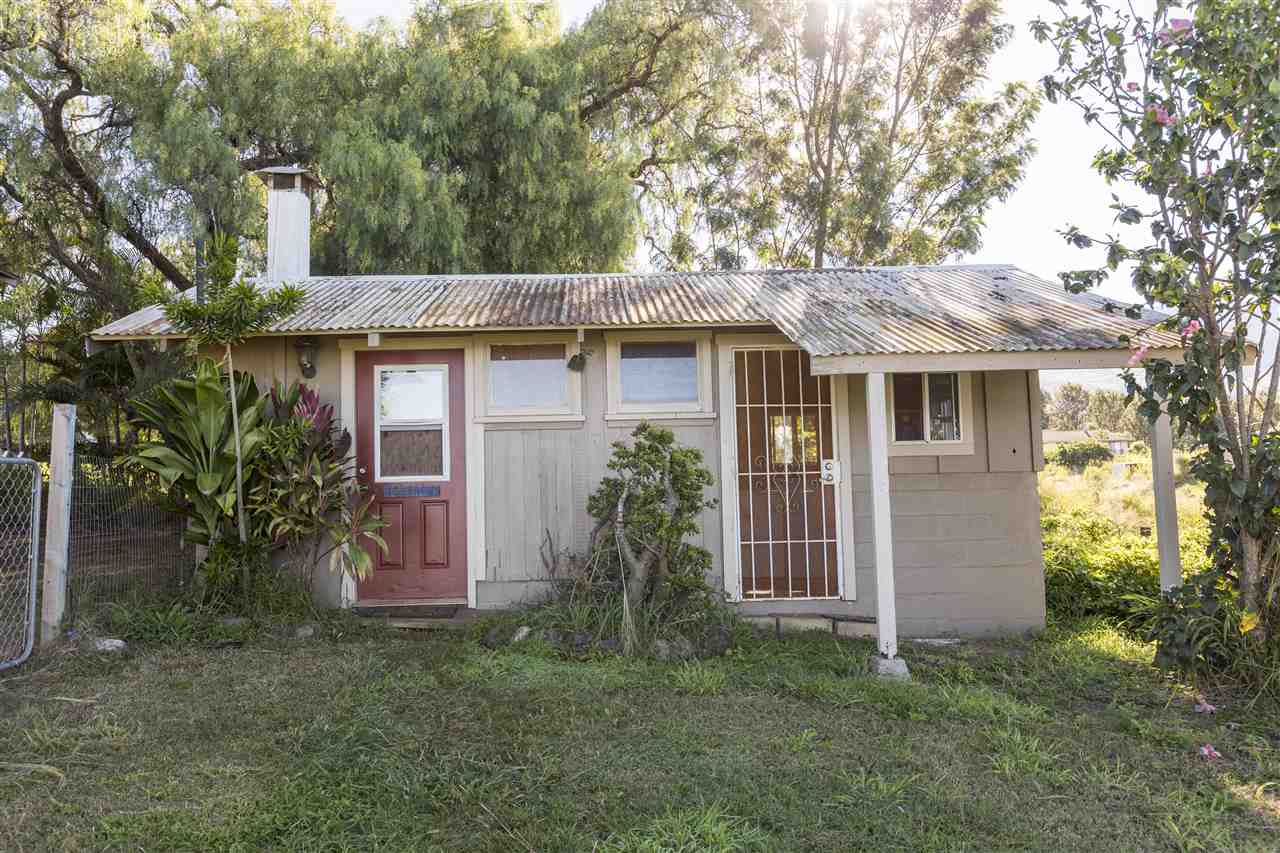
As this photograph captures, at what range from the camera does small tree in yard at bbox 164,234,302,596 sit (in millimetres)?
5715

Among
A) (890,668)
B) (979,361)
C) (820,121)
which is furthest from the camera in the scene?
(820,121)

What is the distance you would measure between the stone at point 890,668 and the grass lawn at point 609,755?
11cm

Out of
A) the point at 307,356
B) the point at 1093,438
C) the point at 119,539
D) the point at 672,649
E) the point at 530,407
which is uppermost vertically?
the point at 307,356

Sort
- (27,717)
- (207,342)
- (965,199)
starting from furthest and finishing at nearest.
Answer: (965,199)
(207,342)
(27,717)

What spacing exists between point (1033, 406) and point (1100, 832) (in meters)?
4.13

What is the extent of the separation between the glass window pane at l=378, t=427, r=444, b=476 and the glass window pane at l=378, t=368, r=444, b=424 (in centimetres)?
11

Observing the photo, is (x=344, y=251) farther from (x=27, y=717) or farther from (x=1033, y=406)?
(x=1033, y=406)

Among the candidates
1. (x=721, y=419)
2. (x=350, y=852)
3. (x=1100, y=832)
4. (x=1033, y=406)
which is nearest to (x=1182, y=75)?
(x=1033, y=406)

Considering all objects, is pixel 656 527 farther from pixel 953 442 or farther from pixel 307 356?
pixel 307 356

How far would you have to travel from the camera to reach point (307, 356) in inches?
258

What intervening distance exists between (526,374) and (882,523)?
10.4 feet

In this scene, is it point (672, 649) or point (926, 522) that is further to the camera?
point (926, 522)

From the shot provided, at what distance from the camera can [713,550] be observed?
6508 millimetres

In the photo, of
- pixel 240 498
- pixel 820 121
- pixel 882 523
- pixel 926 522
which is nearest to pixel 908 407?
pixel 926 522
